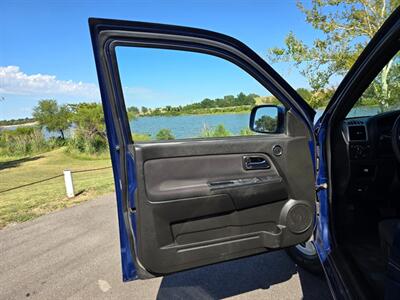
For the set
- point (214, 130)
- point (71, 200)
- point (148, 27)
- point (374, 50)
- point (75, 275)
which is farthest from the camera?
point (71, 200)

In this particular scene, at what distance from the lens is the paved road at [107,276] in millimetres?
2621

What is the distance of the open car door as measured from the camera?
1.75 m

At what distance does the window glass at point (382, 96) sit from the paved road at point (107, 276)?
154 cm

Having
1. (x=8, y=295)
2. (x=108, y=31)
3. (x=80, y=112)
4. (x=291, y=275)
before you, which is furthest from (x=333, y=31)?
(x=80, y=112)

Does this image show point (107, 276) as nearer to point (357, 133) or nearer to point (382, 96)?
point (357, 133)

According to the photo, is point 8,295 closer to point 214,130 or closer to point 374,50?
point 214,130

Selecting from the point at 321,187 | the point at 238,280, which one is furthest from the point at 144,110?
the point at 238,280

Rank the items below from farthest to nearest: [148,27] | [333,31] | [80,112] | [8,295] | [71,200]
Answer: [80,112] < [333,31] < [71,200] < [8,295] < [148,27]

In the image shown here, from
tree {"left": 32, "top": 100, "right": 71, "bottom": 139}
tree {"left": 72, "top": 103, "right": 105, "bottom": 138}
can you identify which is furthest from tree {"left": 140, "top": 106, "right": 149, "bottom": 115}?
tree {"left": 32, "top": 100, "right": 71, "bottom": 139}

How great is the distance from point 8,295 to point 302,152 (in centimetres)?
294

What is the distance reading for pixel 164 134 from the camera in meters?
2.12

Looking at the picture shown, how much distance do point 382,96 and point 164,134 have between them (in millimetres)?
1738

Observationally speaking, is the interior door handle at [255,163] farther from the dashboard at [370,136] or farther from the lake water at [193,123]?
the dashboard at [370,136]

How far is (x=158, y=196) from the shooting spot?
1.77m
